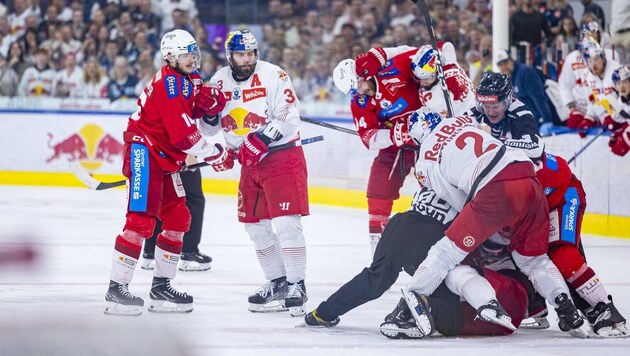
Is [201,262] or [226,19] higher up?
[226,19]

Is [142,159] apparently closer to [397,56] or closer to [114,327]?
[397,56]

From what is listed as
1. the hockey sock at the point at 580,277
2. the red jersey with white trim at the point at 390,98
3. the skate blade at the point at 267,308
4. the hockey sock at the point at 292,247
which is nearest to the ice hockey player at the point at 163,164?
the skate blade at the point at 267,308

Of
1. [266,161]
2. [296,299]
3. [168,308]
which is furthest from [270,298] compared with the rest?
[266,161]

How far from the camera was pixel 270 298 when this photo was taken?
5.86 meters

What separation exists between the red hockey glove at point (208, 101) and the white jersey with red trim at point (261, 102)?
0.06 meters

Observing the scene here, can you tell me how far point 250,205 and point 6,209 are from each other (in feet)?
16.8

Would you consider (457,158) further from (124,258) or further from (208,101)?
(124,258)

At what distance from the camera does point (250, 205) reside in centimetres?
599

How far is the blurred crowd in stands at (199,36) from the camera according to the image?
11.0m

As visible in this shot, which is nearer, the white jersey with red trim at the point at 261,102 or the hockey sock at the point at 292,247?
the hockey sock at the point at 292,247

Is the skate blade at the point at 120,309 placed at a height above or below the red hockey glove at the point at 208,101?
below

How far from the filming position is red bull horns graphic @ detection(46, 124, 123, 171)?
12.5 metres

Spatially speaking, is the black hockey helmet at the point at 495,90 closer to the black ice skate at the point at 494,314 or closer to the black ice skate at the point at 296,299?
the black ice skate at the point at 494,314

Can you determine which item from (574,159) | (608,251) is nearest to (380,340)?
(608,251)
